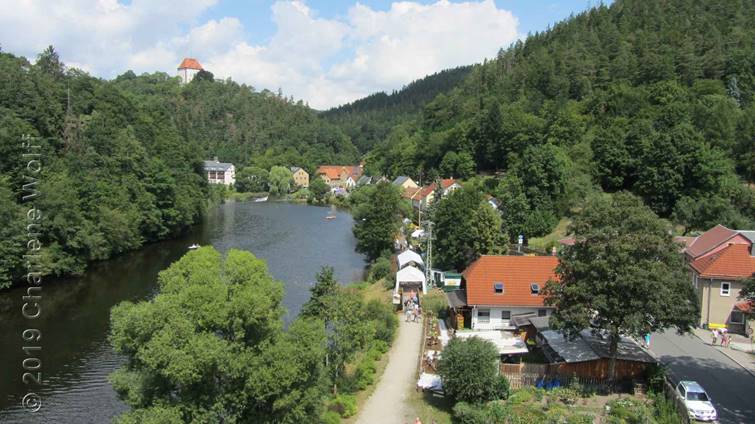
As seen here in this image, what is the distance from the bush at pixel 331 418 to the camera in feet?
56.3

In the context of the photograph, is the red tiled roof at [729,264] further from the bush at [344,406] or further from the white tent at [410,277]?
the bush at [344,406]

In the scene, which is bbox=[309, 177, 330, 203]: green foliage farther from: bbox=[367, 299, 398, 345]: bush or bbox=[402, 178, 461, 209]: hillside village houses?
bbox=[367, 299, 398, 345]: bush

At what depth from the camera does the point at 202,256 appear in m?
14.8

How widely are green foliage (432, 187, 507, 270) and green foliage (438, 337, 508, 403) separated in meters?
17.6

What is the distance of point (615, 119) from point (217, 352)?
5303 cm

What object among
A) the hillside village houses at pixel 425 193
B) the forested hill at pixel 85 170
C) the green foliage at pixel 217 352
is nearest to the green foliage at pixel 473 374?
the green foliage at pixel 217 352

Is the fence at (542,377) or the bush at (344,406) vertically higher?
the fence at (542,377)

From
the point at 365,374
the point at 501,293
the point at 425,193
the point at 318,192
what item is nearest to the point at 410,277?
the point at 501,293

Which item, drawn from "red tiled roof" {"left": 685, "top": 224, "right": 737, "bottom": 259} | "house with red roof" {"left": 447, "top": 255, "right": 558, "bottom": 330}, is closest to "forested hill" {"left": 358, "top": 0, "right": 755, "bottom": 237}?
"red tiled roof" {"left": 685, "top": 224, "right": 737, "bottom": 259}

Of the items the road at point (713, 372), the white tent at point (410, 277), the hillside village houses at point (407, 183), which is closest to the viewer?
the road at point (713, 372)

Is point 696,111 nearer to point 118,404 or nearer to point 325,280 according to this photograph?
point 325,280

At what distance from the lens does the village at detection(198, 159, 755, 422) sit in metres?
20.0

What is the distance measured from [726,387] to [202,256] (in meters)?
17.6

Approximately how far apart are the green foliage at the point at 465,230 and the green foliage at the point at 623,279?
52.9 feet
